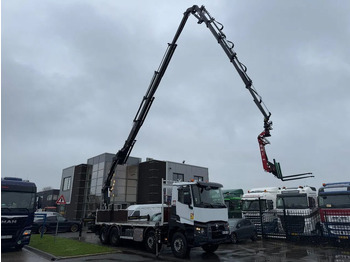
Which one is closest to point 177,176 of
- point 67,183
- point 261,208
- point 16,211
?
point 67,183

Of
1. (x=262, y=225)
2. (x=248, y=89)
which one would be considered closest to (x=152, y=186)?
(x=262, y=225)

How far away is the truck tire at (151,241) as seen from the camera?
12375mm

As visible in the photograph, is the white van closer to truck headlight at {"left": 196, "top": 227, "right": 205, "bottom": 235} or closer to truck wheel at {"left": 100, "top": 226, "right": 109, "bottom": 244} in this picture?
truck wheel at {"left": 100, "top": 226, "right": 109, "bottom": 244}

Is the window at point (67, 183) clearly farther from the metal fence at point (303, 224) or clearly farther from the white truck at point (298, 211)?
the white truck at point (298, 211)

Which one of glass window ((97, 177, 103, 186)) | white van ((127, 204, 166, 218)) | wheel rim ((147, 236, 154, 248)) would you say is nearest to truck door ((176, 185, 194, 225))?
wheel rim ((147, 236, 154, 248))

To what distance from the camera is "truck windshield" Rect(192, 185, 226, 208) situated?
1115 cm

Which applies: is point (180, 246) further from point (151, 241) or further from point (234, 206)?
point (234, 206)

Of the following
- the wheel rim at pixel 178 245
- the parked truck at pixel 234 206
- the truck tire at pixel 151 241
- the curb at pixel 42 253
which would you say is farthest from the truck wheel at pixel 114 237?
the parked truck at pixel 234 206

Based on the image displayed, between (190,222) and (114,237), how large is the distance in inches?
240

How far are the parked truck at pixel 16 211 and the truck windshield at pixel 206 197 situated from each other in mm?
8019

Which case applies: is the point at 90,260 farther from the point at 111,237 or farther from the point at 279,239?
the point at 279,239

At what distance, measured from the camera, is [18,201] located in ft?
41.1

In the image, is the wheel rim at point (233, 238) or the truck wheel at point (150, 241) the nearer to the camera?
the truck wheel at point (150, 241)

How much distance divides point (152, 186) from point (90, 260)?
24965 mm
